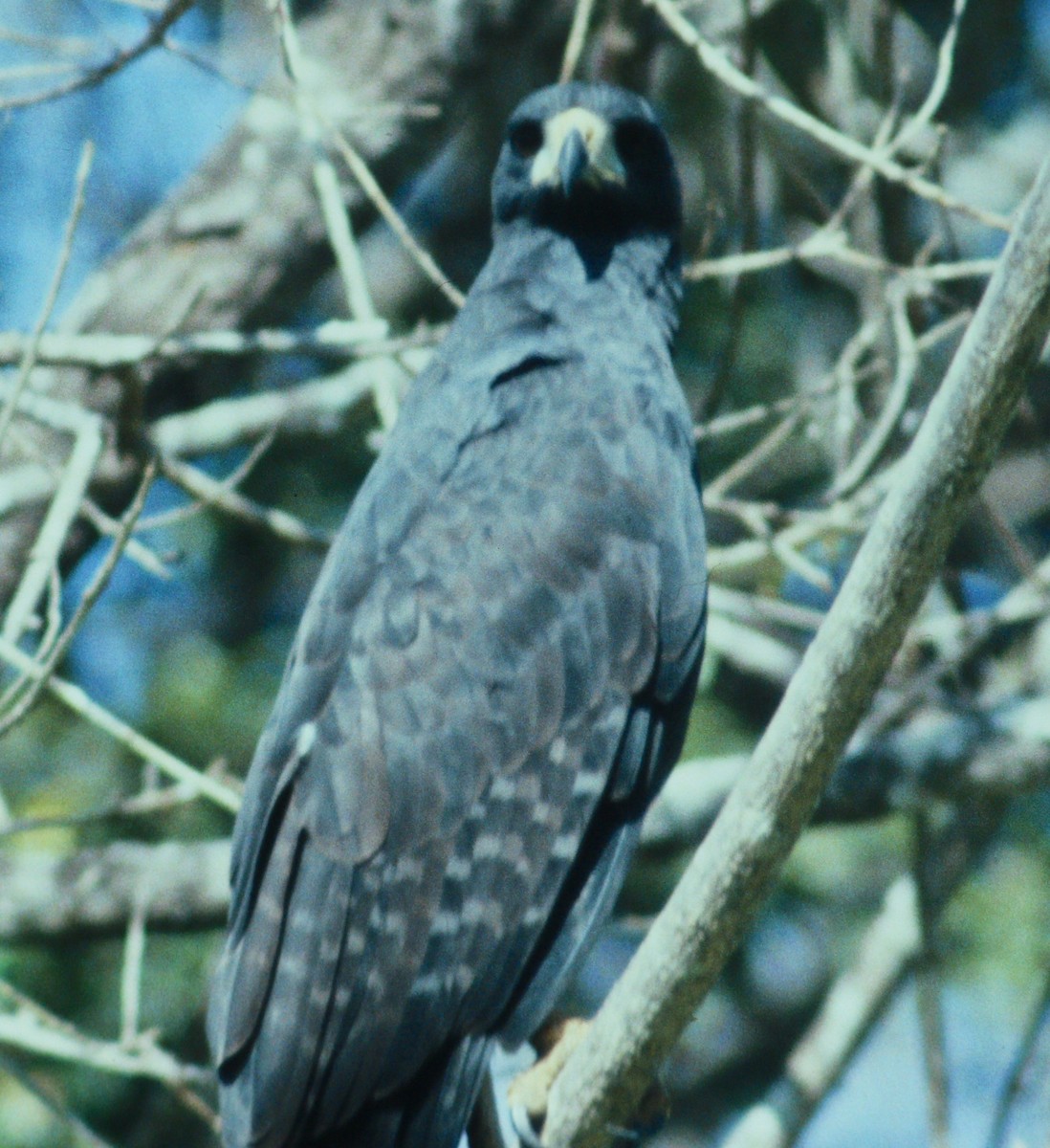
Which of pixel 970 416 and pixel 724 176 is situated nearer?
pixel 970 416

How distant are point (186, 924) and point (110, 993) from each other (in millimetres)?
815

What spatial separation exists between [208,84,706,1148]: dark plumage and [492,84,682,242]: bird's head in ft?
1.80

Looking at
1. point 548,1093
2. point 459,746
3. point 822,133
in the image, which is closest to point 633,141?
point 822,133

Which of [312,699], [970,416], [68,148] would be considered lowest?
[312,699]

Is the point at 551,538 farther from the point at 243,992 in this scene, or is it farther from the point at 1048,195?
the point at 1048,195

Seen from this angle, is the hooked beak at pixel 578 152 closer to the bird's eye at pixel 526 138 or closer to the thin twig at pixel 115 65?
the bird's eye at pixel 526 138

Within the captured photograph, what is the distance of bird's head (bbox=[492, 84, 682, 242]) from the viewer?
4332 millimetres

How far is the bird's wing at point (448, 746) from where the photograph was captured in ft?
10.8

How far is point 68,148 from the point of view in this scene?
7355 mm

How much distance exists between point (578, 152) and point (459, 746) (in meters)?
1.49

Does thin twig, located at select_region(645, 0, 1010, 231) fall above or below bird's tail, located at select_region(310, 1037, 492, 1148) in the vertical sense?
above

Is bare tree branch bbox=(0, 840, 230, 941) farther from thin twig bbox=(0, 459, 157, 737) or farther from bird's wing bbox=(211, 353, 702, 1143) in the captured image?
bird's wing bbox=(211, 353, 702, 1143)

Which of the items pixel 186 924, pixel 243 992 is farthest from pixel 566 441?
pixel 186 924

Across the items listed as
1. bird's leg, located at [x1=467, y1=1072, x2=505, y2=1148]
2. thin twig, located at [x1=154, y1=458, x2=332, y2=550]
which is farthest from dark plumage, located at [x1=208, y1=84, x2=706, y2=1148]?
thin twig, located at [x1=154, y1=458, x2=332, y2=550]
